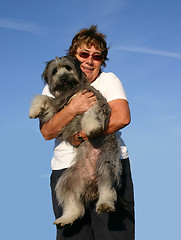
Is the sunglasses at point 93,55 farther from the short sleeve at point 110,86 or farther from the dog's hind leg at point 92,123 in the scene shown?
the dog's hind leg at point 92,123

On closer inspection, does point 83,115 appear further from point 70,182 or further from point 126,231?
point 126,231

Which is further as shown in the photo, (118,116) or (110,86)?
(110,86)

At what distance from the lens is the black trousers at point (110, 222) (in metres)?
3.54

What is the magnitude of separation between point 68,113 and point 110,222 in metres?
1.44

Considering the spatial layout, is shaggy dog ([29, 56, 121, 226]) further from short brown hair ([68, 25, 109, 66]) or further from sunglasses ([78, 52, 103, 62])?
short brown hair ([68, 25, 109, 66])

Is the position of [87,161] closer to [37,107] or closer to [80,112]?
[80,112]

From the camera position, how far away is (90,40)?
4.10m

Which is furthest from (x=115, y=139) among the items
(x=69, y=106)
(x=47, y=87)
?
(x=47, y=87)

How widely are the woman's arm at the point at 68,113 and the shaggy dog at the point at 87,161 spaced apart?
82mm

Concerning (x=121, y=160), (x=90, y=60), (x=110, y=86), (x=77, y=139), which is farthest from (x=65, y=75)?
(x=121, y=160)

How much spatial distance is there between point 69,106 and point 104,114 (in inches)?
18.0

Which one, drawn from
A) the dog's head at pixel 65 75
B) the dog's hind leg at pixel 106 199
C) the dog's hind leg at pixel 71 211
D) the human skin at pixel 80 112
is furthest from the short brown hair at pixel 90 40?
the dog's hind leg at pixel 71 211

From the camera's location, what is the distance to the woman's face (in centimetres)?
408

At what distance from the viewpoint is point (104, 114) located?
11.8 feet
